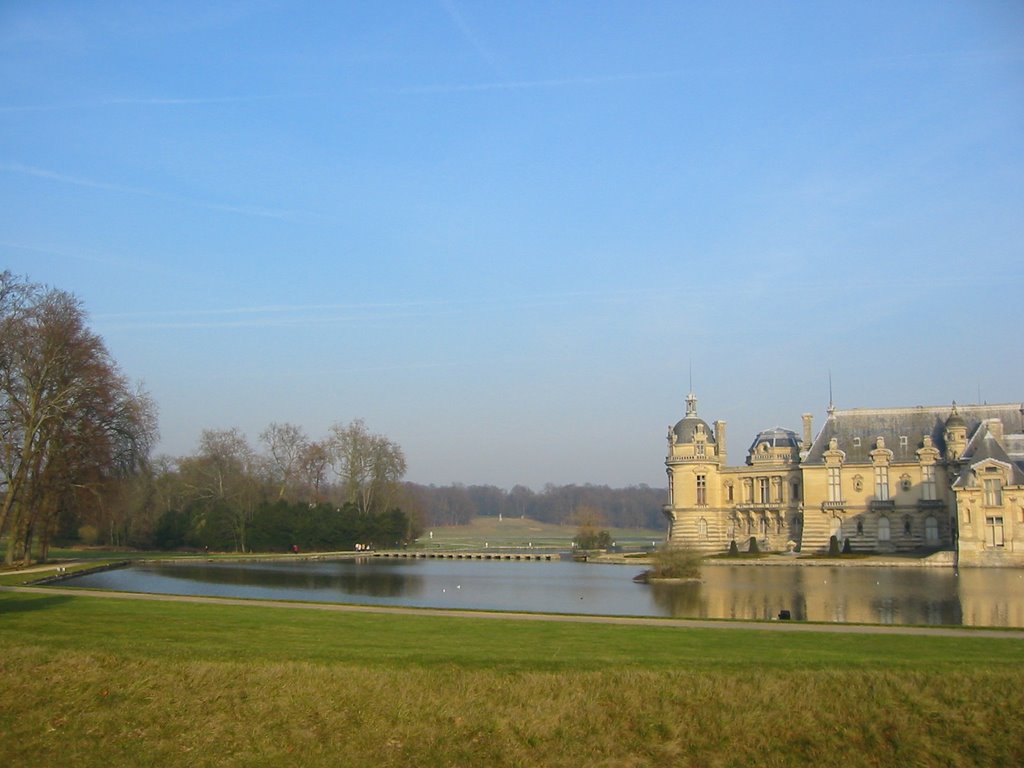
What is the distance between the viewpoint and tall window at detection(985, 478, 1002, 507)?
159ft

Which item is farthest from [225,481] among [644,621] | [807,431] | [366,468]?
[644,621]

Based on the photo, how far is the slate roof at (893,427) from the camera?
5691 centimetres

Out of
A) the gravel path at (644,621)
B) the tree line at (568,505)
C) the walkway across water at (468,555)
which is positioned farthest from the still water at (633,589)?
the tree line at (568,505)

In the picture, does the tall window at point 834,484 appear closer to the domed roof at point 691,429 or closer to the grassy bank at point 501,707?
the domed roof at point 691,429

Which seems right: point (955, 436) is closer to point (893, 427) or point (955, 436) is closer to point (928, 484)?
point (928, 484)

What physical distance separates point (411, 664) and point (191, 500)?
6319 centimetres

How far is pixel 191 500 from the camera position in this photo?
72375mm

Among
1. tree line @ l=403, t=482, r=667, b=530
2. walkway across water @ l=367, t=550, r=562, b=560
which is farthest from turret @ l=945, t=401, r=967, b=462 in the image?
tree line @ l=403, t=482, r=667, b=530

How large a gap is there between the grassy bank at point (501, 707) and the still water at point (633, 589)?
38.1 ft

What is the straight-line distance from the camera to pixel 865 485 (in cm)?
5891

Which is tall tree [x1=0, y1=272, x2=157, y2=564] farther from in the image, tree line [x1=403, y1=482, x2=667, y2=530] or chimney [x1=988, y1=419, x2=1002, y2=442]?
tree line [x1=403, y1=482, x2=667, y2=530]

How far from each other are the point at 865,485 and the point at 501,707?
52.3 meters

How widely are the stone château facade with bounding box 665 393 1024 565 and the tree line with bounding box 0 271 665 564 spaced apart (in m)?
22.7

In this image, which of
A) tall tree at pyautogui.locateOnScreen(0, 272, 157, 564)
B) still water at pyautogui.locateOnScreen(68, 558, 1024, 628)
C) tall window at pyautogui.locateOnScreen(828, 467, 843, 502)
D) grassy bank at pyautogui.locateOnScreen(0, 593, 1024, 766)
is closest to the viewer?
grassy bank at pyautogui.locateOnScreen(0, 593, 1024, 766)
